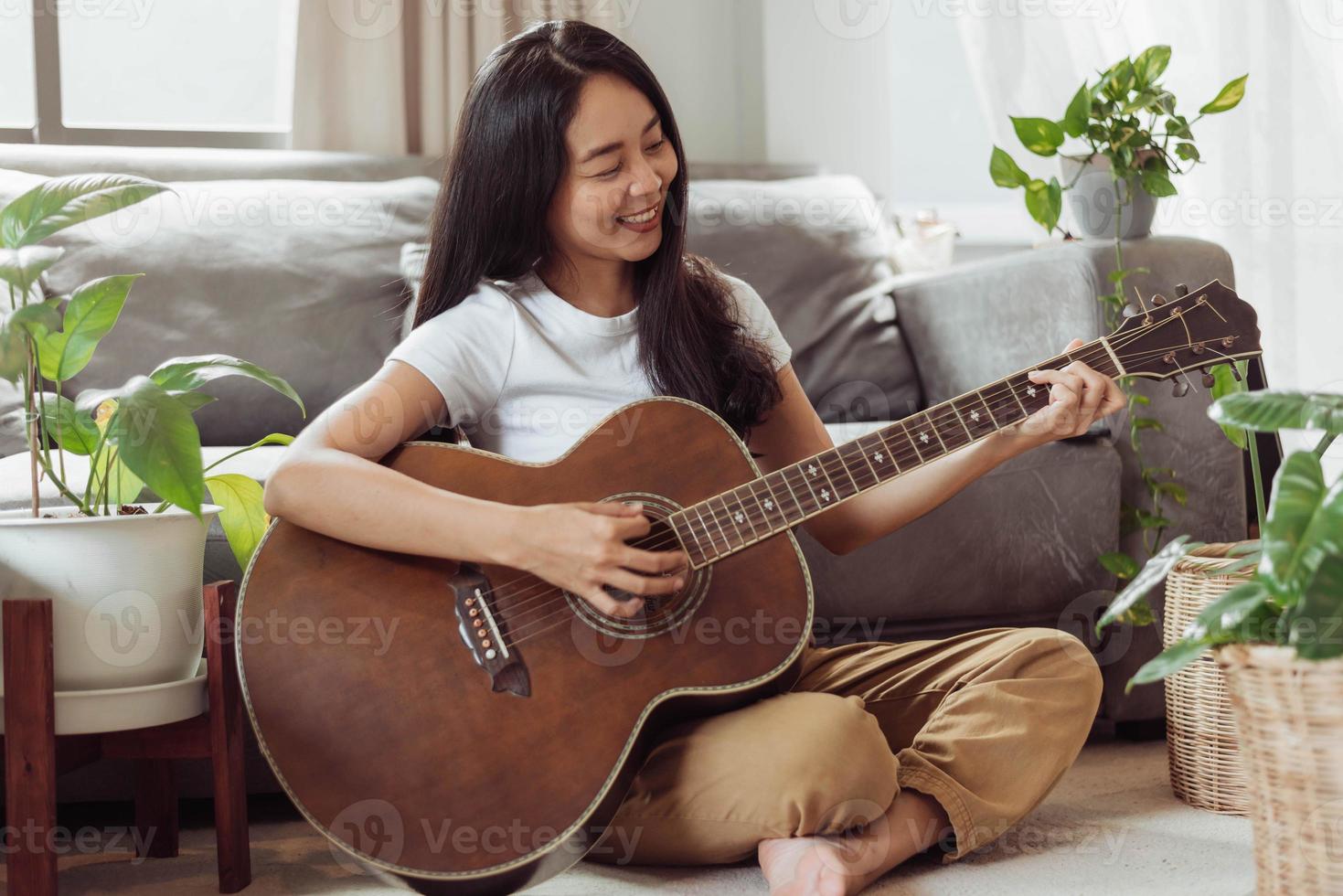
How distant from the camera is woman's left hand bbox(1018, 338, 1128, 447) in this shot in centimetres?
115

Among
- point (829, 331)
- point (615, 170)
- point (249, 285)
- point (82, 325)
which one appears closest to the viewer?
point (82, 325)

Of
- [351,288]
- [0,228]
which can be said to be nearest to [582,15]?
[351,288]

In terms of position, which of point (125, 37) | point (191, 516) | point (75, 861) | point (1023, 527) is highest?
point (125, 37)

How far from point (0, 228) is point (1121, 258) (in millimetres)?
1357

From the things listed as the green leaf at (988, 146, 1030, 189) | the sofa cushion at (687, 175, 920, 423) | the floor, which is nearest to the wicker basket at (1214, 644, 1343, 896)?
the floor

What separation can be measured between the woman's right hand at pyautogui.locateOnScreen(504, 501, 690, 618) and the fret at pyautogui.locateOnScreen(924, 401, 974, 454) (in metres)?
0.29

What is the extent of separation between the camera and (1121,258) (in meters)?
1.66

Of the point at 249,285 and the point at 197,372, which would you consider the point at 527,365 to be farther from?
the point at 249,285

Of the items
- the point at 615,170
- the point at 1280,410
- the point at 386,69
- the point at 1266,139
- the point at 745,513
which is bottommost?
the point at 745,513

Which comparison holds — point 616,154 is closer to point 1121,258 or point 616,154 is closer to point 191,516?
point 191,516

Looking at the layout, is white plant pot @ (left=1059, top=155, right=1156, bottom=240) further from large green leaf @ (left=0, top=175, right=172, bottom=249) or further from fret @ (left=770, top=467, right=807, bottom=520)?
large green leaf @ (left=0, top=175, right=172, bottom=249)

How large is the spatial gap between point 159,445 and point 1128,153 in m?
1.37

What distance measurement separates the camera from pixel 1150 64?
1.69 meters

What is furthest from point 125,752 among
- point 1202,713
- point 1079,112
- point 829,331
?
point 1079,112
